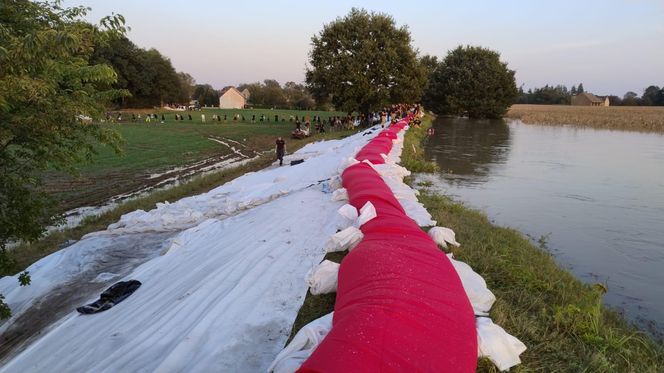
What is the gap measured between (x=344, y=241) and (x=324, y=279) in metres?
1.13

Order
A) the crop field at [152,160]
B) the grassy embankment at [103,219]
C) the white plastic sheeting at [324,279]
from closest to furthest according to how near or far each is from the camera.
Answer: the white plastic sheeting at [324,279] → the grassy embankment at [103,219] → the crop field at [152,160]

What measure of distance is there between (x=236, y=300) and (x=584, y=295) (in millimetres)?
4162

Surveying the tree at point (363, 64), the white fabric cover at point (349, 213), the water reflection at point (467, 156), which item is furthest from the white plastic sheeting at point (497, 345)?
the tree at point (363, 64)

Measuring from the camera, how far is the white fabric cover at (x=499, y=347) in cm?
362

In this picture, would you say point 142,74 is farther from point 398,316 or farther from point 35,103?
point 398,316

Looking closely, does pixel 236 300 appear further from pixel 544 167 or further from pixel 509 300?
pixel 544 167

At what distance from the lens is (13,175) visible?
16.8 feet

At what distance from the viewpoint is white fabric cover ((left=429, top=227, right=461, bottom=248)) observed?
21.4 feet

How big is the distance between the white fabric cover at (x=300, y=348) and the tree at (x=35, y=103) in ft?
9.81

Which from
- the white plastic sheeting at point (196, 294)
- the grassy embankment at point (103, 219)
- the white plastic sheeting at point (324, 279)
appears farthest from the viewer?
the grassy embankment at point (103, 219)

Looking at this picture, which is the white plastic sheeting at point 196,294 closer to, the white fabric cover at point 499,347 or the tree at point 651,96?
the white fabric cover at point 499,347

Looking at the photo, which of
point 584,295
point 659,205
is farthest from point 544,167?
point 584,295

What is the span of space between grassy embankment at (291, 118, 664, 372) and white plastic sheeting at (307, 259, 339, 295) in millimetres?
91

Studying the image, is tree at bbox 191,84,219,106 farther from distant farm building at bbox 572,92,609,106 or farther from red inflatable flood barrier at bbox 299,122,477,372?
red inflatable flood barrier at bbox 299,122,477,372
